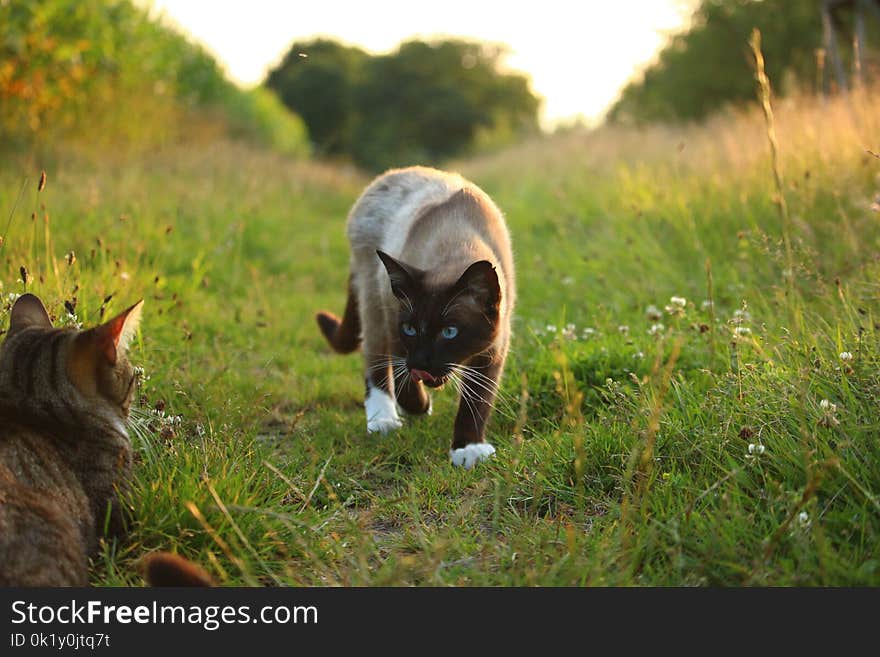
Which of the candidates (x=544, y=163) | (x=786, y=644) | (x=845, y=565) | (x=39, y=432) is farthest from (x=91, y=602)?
(x=544, y=163)

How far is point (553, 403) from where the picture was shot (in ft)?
12.2

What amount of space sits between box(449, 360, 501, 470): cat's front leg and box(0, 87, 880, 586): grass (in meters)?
0.11

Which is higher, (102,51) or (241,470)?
(102,51)

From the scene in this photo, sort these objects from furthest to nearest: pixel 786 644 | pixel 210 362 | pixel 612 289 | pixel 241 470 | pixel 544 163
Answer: pixel 544 163, pixel 612 289, pixel 210 362, pixel 241 470, pixel 786 644

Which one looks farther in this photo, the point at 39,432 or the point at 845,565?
the point at 39,432

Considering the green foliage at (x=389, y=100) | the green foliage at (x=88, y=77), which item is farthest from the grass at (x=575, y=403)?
the green foliage at (x=389, y=100)

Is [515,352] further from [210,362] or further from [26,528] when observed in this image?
[26,528]

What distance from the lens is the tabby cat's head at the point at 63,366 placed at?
7.64ft

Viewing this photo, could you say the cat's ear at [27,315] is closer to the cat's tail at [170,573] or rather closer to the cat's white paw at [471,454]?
the cat's tail at [170,573]

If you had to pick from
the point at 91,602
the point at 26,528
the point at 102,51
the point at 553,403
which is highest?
the point at 102,51

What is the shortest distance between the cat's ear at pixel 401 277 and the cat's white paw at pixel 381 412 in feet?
2.46

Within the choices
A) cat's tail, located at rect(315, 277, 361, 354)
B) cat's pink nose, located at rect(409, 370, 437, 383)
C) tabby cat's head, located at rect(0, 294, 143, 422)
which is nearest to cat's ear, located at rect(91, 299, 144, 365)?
tabby cat's head, located at rect(0, 294, 143, 422)

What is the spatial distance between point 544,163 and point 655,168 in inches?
182

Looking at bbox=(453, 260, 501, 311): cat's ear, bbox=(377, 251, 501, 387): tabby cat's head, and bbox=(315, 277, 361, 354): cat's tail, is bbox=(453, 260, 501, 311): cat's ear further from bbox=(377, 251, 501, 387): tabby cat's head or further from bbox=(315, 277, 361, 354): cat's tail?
bbox=(315, 277, 361, 354): cat's tail
